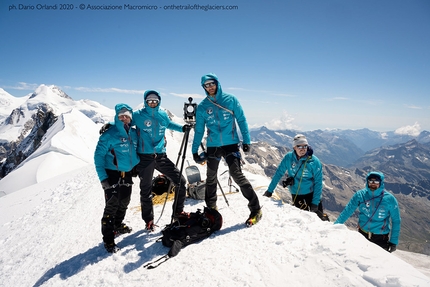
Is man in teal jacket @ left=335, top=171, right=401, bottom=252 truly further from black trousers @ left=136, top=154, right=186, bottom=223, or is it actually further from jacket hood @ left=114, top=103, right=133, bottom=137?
jacket hood @ left=114, top=103, right=133, bottom=137

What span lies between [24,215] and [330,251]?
13.1 meters

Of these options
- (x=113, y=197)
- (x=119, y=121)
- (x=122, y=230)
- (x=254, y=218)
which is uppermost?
(x=119, y=121)

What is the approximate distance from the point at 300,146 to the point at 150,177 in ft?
15.0

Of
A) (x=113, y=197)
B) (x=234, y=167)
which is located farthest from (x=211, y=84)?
(x=113, y=197)

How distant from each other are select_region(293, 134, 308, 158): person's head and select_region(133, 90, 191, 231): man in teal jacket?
11.3 ft

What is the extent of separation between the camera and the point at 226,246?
5246 mm

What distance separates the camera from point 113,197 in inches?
237

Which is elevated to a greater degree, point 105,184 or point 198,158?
point 198,158

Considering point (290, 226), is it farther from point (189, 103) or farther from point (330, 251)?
point (189, 103)

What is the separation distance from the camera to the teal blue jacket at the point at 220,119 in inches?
245

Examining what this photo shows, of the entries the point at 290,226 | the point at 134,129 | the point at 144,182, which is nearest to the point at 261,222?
the point at 290,226

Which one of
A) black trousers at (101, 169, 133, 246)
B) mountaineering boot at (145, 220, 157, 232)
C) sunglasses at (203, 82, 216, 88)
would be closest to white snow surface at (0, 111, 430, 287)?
mountaineering boot at (145, 220, 157, 232)

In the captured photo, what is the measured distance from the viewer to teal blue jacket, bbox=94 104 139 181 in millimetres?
5867

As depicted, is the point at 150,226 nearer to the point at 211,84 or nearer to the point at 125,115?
the point at 125,115
